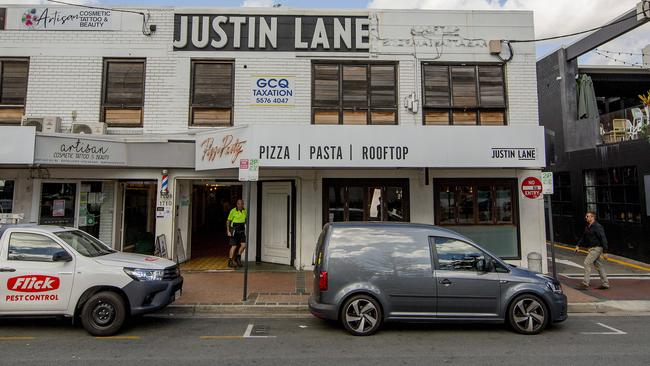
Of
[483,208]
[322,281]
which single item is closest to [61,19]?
[322,281]

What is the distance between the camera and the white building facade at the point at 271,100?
36.0 ft

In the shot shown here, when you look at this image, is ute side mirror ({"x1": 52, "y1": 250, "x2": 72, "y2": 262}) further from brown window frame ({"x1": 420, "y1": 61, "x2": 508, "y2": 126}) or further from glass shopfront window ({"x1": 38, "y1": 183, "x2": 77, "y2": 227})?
brown window frame ({"x1": 420, "y1": 61, "x2": 508, "y2": 126})

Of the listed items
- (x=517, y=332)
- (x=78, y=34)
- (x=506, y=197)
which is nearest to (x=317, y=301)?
(x=517, y=332)

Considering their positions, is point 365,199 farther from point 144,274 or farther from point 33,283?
point 33,283

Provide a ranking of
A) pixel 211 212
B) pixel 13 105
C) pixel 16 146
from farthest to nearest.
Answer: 1. pixel 211 212
2. pixel 13 105
3. pixel 16 146

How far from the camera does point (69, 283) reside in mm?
6094

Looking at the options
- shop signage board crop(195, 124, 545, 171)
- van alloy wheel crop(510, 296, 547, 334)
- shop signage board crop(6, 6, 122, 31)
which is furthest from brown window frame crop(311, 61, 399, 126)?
van alloy wheel crop(510, 296, 547, 334)

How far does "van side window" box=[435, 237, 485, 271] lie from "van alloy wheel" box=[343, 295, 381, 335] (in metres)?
1.25

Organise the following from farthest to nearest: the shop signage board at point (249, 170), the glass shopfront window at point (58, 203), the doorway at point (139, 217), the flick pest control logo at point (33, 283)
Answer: the doorway at point (139, 217) < the glass shopfront window at point (58, 203) < the shop signage board at point (249, 170) < the flick pest control logo at point (33, 283)

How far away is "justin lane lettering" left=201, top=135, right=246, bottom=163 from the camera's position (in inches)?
376

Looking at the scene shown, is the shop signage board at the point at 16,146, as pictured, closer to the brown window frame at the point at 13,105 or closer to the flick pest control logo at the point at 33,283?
the brown window frame at the point at 13,105

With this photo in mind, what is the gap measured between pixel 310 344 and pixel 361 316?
91cm

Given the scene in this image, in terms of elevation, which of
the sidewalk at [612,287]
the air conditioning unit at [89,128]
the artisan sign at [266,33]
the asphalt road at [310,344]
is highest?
the artisan sign at [266,33]

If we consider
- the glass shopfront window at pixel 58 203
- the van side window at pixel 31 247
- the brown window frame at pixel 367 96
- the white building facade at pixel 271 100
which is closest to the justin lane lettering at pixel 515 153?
the white building facade at pixel 271 100
